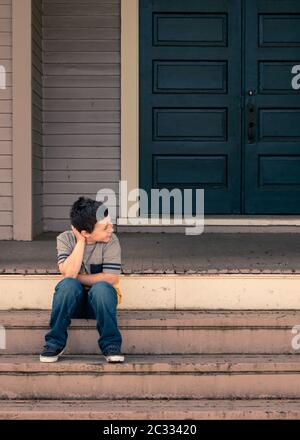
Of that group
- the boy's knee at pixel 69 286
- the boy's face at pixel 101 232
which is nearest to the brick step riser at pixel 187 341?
the boy's knee at pixel 69 286

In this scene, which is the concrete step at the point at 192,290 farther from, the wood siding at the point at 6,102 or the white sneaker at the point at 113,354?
the wood siding at the point at 6,102

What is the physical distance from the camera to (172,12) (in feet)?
23.8

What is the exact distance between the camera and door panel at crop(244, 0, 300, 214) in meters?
7.27

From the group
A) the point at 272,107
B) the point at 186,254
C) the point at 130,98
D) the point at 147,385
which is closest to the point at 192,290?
the point at 147,385

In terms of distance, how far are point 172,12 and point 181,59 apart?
0.38 meters

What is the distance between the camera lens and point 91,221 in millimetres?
4129

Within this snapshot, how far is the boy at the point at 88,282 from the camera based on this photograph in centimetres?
404

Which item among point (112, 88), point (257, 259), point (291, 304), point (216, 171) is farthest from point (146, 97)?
point (291, 304)

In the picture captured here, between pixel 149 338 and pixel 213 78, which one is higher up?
pixel 213 78

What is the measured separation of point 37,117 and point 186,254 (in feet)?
6.65

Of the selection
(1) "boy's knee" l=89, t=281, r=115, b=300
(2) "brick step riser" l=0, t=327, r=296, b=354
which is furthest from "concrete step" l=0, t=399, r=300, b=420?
(1) "boy's knee" l=89, t=281, r=115, b=300

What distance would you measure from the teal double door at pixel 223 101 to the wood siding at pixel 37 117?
796 millimetres
